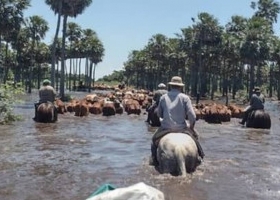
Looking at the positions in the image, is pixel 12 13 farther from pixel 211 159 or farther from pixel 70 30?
pixel 211 159

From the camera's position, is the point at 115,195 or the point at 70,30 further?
the point at 70,30

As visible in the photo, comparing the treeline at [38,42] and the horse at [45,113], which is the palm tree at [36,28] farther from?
the horse at [45,113]

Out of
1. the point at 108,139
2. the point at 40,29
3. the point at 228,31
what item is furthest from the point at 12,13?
the point at 108,139

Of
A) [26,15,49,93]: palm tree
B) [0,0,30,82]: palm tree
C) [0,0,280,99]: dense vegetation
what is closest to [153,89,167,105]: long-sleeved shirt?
[0,0,280,99]: dense vegetation

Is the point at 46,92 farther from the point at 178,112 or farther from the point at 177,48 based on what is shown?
the point at 177,48

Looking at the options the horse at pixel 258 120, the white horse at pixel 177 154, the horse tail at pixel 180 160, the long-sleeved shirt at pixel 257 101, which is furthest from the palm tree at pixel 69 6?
the horse tail at pixel 180 160

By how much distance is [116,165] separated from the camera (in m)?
11.8

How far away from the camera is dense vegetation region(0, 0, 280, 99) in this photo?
57125 millimetres

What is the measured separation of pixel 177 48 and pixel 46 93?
233ft

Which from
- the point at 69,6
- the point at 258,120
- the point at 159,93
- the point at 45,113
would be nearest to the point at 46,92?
the point at 45,113

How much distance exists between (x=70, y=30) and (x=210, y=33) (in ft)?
100

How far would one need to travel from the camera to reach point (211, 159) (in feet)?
42.3

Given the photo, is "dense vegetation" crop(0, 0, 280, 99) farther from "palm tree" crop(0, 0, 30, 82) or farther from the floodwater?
the floodwater

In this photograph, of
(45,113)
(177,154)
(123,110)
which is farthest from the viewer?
(123,110)
